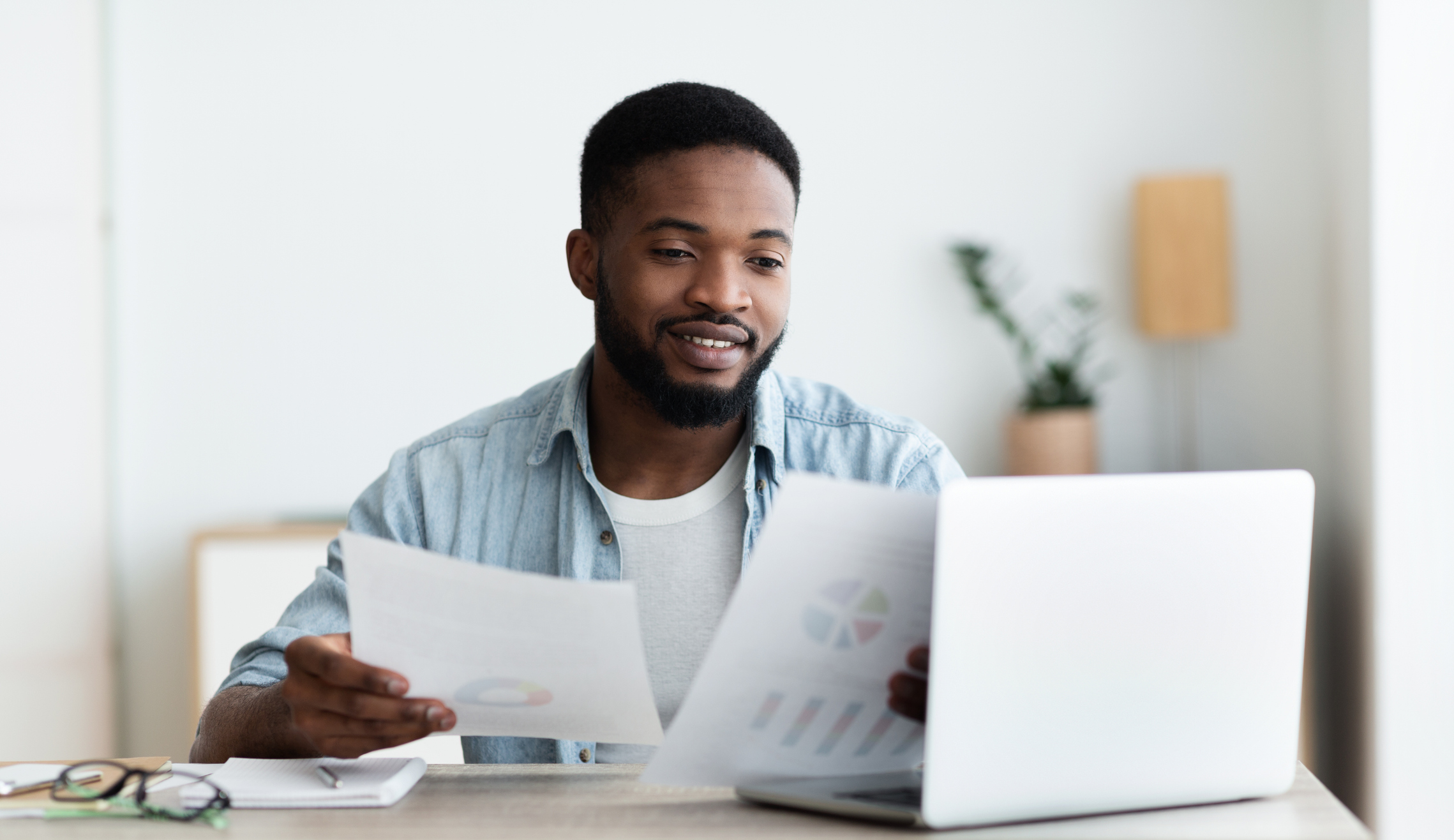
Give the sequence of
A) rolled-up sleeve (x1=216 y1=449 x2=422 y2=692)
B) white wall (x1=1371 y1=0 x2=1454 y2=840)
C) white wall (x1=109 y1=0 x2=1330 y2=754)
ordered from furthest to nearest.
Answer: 1. white wall (x1=109 y1=0 x2=1330 y2=754)
2. white wall (x1=1371 y1=0 x2=1454 y2=840)
3. rolled-up sleeve (x1=216 y1=449 x2=422 y2=692)

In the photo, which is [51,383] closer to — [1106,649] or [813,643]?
[813,643]

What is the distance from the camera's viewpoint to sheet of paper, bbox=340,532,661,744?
2.66ft

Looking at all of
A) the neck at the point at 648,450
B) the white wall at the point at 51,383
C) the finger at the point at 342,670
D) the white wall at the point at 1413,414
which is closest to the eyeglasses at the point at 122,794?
the finger at the point at 342,670

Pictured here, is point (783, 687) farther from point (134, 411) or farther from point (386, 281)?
point (134, 411)

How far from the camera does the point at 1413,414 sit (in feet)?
7.68

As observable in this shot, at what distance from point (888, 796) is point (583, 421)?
2.37 ft

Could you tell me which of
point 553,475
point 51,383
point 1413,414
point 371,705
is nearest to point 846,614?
point 371,705

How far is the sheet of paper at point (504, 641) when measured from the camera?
0.81 m

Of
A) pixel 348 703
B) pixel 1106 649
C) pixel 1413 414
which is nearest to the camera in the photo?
pixel 1106 649

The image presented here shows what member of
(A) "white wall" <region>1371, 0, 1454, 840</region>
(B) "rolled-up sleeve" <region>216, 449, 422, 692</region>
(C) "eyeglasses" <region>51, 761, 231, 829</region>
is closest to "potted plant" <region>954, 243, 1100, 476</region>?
(A) "white wall" <region>1371, 0, 1454, 840</region>

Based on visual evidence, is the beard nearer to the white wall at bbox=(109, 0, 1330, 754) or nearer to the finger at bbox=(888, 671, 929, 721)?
the finger at bbox=(888, 671, 929, 721)

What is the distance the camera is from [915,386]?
117 inches

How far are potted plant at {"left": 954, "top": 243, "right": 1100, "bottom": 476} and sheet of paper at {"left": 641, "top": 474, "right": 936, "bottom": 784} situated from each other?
6.39 ft

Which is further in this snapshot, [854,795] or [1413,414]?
[1413,414]
